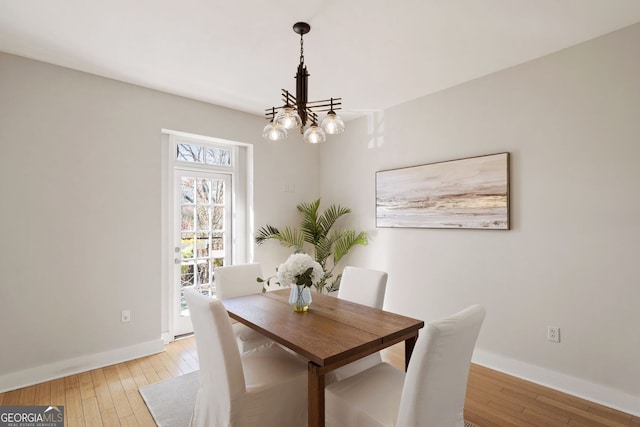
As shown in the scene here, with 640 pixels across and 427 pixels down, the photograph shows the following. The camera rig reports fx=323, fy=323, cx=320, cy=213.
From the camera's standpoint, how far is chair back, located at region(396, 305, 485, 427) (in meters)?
1.27

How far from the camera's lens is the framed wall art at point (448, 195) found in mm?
2764

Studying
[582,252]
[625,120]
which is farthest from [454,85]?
[582,252]

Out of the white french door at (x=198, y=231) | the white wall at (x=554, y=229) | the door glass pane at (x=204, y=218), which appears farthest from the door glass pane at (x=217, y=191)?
the white wall at (x=554, y=229)

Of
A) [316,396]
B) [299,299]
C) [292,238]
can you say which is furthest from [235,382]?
[292,238]

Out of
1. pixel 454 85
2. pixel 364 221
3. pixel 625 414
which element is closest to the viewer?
pixel 625 414

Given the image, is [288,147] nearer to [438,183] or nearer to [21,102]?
[438,183]

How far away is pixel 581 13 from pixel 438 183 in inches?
61.0

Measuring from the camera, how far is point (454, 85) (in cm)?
308

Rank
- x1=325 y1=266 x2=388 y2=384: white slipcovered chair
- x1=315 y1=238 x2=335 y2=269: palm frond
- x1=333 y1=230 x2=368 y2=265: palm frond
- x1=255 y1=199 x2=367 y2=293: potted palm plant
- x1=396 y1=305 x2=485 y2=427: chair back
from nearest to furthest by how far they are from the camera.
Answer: x1=396 y1=305 x2=485 y2=427: chair back → x1=325 y1=266 x2=388 y2=384: white slipcovered chair → x1=333 y1=230 x2=368 y2=265: palm frond → x1=255 y1=199 x2=367 y2=293: potted palm plant → x1=315 y1=238 x2=335 y2=269: palm frond

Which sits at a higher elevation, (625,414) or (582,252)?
(582,252)

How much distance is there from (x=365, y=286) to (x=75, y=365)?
98.7 inches

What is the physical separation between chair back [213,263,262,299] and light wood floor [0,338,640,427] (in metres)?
0.82

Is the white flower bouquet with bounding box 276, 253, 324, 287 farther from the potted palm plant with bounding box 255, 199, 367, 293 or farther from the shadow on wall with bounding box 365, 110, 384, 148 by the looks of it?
the shadow on wall with bounding box 365, 110, 384, 148

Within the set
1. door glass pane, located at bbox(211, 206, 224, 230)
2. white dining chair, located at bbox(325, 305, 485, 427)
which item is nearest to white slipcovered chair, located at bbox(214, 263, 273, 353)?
white dining chair, located at bbox(325, 305, 485, 427)
